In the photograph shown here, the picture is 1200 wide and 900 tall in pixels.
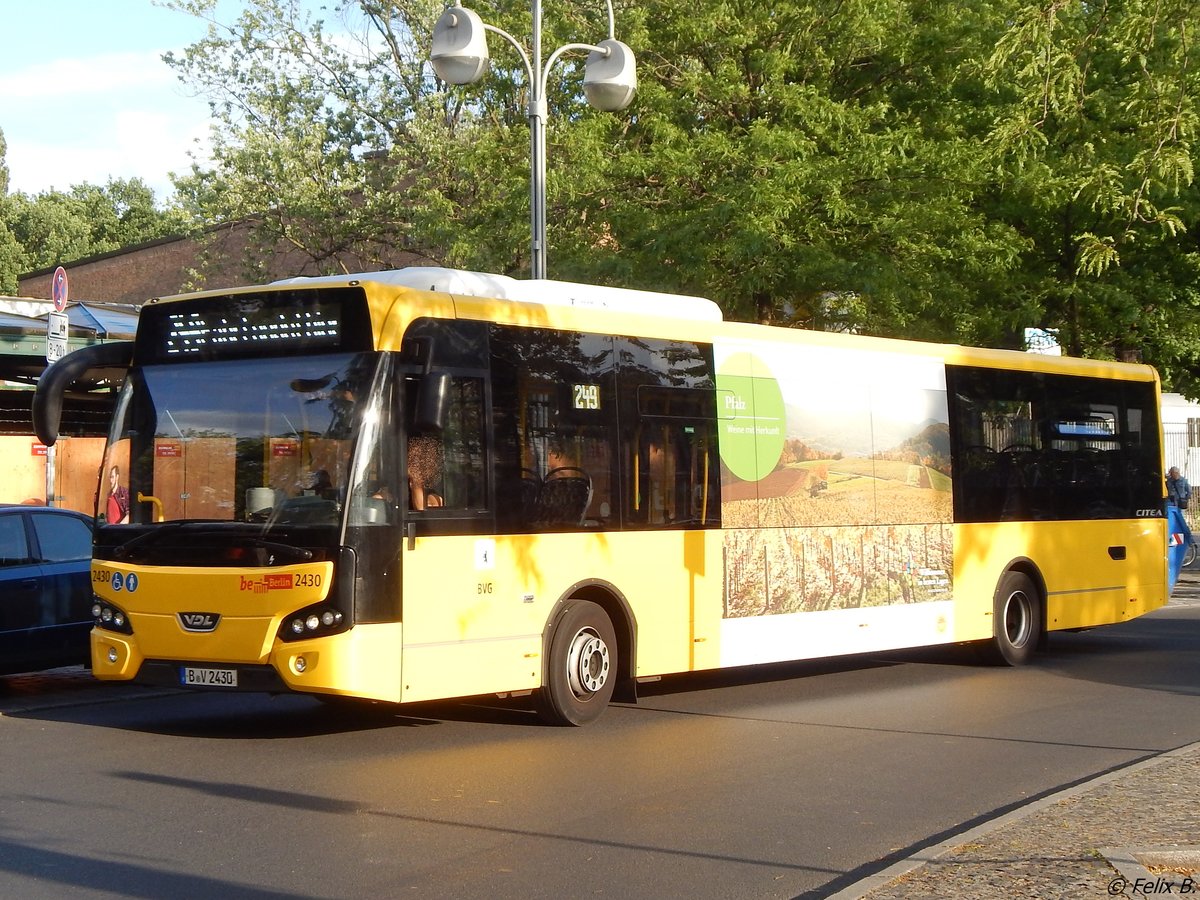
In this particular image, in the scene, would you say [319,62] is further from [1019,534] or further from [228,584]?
[228,584]

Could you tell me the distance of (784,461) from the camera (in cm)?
1382

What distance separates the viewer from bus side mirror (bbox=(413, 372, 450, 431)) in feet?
33.5

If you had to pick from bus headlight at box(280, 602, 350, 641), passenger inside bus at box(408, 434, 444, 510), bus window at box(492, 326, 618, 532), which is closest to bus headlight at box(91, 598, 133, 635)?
bus headlight at box(280, 602, 350, 641)

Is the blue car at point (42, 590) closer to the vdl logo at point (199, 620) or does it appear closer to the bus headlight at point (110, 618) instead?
the bus headlight at point (110, 618)

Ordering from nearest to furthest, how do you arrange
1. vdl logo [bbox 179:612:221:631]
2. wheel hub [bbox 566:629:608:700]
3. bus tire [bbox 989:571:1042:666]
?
vdl logo [bbox 179:612:221:631], wheel hub [bbox 566:629:608:700], bus tire [bbox 989:571:1042:666]

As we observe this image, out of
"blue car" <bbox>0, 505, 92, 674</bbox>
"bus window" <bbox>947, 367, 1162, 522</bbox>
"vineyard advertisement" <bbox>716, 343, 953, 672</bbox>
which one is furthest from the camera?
"bus window" <bbox>947, 367, 1162, 522</bbox>

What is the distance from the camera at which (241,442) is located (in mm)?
10508

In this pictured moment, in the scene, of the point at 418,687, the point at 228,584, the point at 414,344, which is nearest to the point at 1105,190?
the point at 414,344

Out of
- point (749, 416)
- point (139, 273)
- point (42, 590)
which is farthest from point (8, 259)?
point (749, 416)

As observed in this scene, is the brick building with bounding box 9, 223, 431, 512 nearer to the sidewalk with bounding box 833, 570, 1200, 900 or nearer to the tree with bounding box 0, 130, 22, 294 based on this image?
the sidewalk with bounding box 833, 570, 1200, 900

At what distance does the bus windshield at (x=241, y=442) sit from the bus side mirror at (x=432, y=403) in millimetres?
388

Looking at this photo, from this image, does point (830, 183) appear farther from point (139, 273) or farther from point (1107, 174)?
point (139, 273)

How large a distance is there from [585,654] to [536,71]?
850 centimetres

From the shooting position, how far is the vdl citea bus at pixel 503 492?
10.3m
